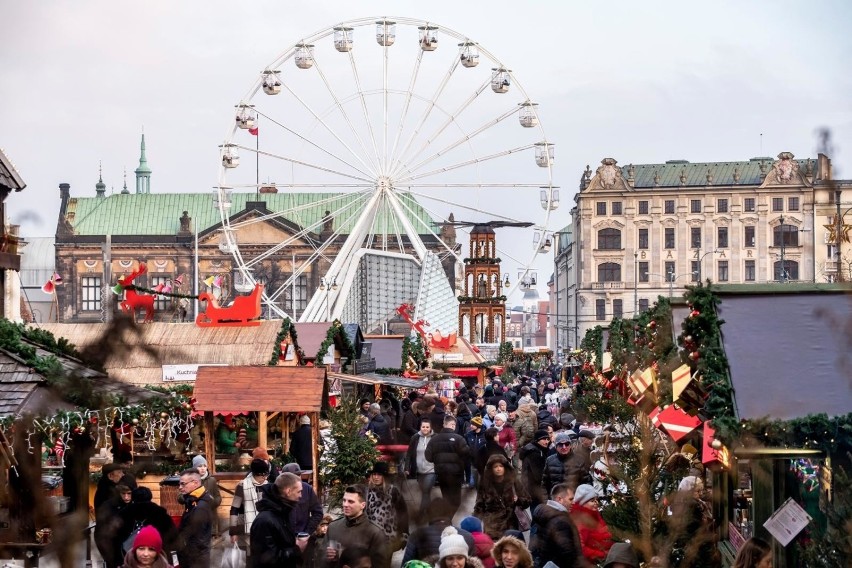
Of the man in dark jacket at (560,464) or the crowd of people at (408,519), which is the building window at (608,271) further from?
the man in dark jacket at (560,464)

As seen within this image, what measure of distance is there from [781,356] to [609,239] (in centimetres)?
10895

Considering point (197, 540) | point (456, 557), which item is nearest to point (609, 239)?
point (456, 557)

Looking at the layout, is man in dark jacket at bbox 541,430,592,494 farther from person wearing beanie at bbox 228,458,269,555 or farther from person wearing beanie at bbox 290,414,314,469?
person wearing beanie at bbox 290,414,314,469

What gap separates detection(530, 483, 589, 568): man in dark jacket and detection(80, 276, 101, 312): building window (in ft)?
333

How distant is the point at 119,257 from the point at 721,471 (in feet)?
343

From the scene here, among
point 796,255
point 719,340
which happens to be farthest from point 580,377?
point 796,255

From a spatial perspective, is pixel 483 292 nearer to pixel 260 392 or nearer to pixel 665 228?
pixel 665 228

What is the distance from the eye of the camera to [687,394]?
32.6 ft

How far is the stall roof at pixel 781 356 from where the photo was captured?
7434mm

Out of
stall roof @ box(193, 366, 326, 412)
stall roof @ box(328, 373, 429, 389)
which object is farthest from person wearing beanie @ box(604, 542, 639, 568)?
stall roof @ box(328, 373, 429, 389)

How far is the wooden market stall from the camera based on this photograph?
16438 mm

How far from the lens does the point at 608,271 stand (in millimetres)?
116625

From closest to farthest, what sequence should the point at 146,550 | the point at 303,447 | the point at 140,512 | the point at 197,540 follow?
the point at 197,540 → the point at 146,550 → the point at 140,512 → the point at 303,447

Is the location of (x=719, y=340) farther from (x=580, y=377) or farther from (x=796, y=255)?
(x=796, y=255)
